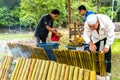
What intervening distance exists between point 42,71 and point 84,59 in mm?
1082

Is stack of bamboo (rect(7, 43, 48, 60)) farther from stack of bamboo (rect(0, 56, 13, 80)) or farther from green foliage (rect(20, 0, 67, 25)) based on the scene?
green foliage (rect(20, 0, 67, 25))

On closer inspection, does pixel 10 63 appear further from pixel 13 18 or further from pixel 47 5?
pixel 13 18

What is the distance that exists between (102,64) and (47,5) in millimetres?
11157

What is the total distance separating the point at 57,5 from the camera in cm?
1546

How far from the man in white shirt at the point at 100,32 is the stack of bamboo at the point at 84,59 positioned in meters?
0.17

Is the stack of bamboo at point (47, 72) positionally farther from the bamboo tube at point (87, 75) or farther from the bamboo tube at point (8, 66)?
the bamboo tube at point (8, 66)

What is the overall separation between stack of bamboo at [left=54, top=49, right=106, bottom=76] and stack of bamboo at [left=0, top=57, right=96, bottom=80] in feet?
2.92

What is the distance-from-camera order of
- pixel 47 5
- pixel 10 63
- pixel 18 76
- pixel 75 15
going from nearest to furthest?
pixel 18 76 < pixel 10 63 < pixel 47 5 < pixel 75 15

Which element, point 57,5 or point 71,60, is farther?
point 57,5

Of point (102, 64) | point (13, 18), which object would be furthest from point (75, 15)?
point (102, 64)

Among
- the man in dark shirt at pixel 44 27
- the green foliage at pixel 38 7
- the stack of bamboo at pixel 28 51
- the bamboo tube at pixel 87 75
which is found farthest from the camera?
the green foliage at pixel 38 7

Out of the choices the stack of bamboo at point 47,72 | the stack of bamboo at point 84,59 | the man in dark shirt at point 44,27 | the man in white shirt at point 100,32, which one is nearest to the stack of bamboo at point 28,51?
the stack of bamboo at point 84,59

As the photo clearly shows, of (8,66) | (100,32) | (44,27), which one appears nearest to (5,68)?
(8,66)

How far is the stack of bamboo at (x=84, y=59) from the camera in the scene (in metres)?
4.02
